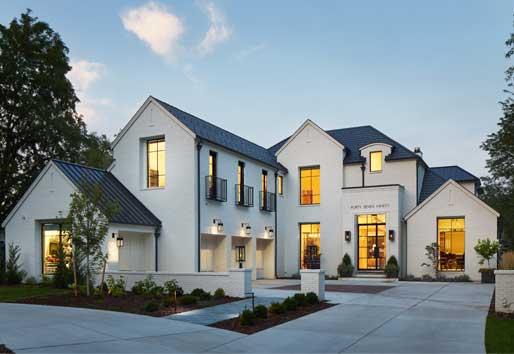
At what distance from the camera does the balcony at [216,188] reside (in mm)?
20203

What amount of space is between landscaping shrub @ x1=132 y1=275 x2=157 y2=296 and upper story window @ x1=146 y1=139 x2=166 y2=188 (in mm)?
6076

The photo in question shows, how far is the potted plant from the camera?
21.5 m

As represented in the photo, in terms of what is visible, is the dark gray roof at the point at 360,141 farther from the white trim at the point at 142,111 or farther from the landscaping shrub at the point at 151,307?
the landscaping shrub at the point at 151,307

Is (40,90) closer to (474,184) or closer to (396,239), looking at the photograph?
(396,239)

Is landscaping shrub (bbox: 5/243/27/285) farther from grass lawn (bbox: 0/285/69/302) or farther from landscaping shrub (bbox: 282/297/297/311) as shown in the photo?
landscaping shrub (bbox: 282/297/297/311)

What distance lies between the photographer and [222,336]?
939 cm

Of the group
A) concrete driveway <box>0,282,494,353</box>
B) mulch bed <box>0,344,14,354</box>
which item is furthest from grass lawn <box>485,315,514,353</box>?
mulch bed <box>0,344,14,354</box>

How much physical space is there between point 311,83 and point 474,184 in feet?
44.4

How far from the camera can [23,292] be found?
15.5 m

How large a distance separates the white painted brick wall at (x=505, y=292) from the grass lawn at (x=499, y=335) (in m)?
0.58

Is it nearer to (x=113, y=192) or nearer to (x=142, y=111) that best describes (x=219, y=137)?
(x=142, y=111)

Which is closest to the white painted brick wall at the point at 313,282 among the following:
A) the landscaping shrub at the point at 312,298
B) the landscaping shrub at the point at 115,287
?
the landscaping shrub at the point at 312,298

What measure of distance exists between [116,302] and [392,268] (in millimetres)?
14473

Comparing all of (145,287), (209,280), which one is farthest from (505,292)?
(145,287)
